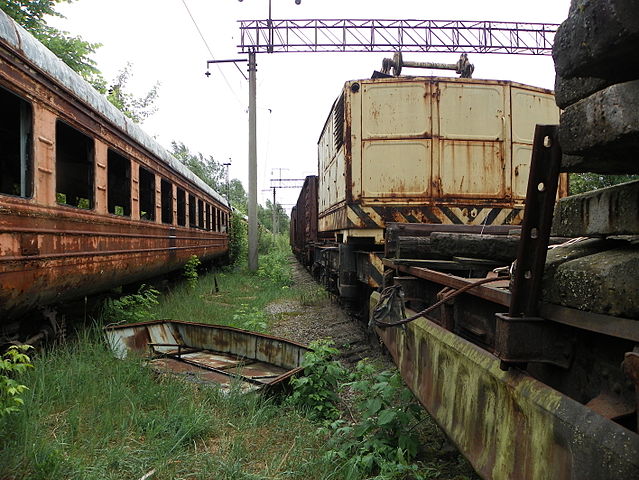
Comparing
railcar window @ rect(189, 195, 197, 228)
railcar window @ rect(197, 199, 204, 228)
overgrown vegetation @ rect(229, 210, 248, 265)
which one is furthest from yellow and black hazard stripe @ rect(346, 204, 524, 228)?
overgrown vegetation @ rect(229, 210, 248, 265)

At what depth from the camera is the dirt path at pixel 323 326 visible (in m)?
5.81

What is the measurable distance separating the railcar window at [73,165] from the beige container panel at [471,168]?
3911 millimetres

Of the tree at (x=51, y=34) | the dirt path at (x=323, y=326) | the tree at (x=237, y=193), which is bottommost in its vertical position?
the dirt path at (x=323, y=326)

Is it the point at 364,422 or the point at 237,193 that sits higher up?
the point at 237,193

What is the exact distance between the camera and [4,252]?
3.33 m

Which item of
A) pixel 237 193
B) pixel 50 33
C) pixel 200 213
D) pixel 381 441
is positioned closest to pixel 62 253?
pixel 381 441

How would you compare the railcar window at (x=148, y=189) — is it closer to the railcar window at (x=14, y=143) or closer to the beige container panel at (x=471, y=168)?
the railcar window at (x=14, y=143)

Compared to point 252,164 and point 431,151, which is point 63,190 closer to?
point 431,151

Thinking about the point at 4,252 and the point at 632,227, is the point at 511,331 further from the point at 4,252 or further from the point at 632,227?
the point at 4,252

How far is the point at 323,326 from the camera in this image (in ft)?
24.2

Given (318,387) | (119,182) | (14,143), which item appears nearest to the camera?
(318,387)

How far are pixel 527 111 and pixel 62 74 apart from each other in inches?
198

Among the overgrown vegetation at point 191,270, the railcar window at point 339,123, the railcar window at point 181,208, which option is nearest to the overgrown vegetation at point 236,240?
the overgrown vegetation at point 191,270

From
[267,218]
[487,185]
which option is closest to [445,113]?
[487,185]
